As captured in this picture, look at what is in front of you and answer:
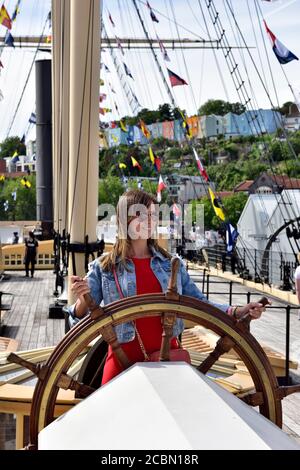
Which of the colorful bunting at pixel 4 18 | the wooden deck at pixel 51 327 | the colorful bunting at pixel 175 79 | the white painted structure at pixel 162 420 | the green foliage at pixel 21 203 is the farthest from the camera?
the green foliage at pixel 21 203

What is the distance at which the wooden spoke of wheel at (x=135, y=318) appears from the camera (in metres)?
2.23

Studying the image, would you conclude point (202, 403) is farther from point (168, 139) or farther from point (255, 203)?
point (168, 139)

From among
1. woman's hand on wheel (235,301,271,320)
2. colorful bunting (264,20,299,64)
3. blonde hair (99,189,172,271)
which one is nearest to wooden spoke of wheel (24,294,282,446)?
woman's hand on wheel (235,301,271,320)

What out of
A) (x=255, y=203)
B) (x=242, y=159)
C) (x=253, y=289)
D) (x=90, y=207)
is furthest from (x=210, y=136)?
(x=90, y=207)

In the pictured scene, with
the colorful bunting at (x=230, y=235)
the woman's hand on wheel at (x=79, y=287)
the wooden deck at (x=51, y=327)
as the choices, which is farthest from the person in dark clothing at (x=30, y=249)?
the woman's hand on wheel at (x=79, y=287)

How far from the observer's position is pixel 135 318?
7.40 ft

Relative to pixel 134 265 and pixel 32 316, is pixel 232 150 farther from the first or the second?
pixel 134 265

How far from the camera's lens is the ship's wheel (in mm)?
2227

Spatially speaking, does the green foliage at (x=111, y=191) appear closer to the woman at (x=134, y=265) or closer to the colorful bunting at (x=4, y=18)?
the colorful bunting at (x=4, y=18)

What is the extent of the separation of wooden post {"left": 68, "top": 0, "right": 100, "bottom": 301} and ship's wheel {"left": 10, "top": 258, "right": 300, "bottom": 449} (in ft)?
15.2

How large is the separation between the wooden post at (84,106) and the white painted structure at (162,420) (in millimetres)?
4936

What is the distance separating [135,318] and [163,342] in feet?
0.53

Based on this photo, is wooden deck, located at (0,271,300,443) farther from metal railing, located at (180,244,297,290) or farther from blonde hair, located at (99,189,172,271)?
blonde hair, located at (99,189,172,271)

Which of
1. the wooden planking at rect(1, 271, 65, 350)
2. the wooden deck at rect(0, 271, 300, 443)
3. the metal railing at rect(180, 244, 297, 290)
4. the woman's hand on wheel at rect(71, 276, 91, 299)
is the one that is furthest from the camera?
the metal railing at rect(180, 244, 297, 290)
